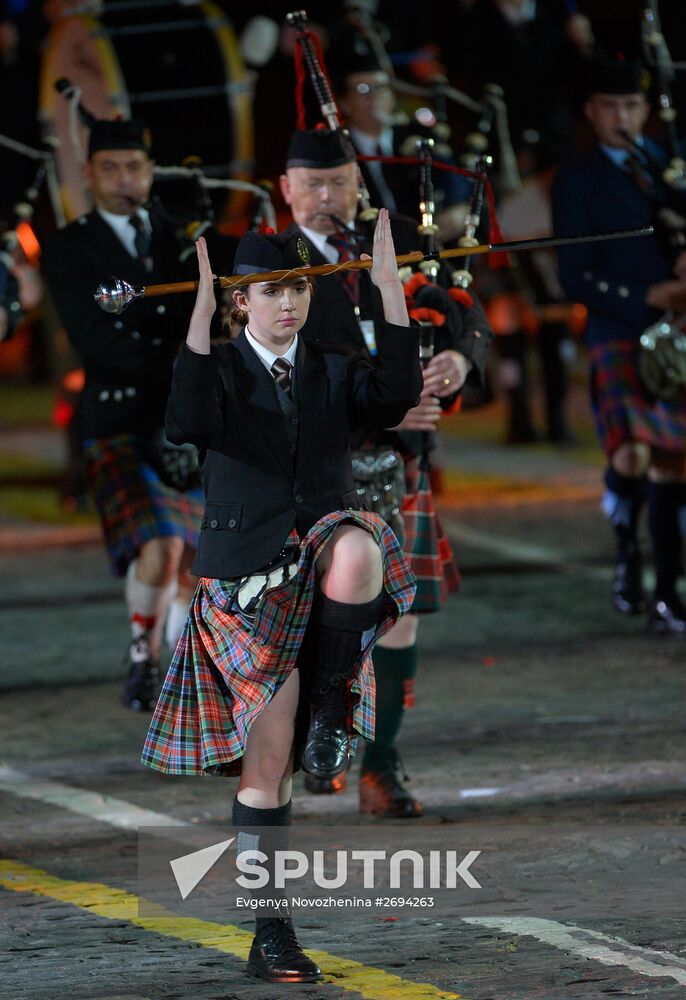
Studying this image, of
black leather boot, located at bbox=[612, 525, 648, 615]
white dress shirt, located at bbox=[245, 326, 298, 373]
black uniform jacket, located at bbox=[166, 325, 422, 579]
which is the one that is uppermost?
white dress shirt, located at bbox=[245, 326, 298, 373]

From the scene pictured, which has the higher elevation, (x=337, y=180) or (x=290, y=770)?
(x=337, y=180)

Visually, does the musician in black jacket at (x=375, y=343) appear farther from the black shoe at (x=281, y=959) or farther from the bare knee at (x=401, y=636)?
the black shoe at (x=281, y=959)

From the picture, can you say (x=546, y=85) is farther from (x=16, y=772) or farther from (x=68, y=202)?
(x=16, y=772)

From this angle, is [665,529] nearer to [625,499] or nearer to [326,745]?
[625,499]

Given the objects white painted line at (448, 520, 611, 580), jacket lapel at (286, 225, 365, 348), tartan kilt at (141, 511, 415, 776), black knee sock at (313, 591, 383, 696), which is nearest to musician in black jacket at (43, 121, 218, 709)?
jacket lapel at (286, 225, 365, 348)

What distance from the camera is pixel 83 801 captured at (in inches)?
246

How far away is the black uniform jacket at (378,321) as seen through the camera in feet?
19.3

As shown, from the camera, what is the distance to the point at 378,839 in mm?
→ 5715

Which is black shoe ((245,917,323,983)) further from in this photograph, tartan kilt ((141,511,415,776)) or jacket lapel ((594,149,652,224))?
jacket lapel ((594,149,652,224))

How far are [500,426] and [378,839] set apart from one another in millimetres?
10387

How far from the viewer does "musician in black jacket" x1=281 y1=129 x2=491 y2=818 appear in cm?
597

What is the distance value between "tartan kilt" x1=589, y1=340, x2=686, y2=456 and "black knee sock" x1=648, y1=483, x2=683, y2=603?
7.7 inches

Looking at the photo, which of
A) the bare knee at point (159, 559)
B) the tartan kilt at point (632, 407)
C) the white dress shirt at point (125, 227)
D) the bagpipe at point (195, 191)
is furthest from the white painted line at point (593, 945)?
the tartan kilt at point (632, 407)

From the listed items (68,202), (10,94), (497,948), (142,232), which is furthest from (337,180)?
(10,94)
